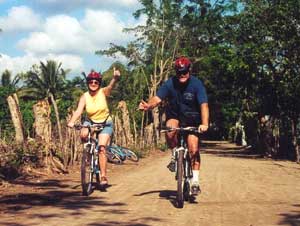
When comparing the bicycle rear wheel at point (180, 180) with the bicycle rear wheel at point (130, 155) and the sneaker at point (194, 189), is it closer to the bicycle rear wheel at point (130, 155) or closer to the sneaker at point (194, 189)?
the sneaker at point (194, 189)

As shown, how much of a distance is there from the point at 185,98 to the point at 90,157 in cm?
230

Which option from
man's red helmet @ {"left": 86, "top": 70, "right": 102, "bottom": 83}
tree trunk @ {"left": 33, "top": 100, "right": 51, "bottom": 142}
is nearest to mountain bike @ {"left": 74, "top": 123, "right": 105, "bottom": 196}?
man's red helmet @ {"left": 86, "top": 70, "right": 102, "bottom": 83}

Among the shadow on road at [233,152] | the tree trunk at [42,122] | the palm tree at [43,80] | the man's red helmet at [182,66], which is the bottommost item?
the shadow on road at [233,152]

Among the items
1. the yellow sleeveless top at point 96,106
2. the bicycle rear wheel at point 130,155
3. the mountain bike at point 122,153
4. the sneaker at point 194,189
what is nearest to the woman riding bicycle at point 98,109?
the yellow sleeveless top at point 96,106

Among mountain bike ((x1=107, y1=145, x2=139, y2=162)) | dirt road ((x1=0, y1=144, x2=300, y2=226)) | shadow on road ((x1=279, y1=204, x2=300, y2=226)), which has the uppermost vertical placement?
mountain bike ((x1=107, y1=145, x2=139, y2=162))

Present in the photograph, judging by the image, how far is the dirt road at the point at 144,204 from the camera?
707 cm

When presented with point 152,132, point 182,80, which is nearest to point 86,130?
point 182,80

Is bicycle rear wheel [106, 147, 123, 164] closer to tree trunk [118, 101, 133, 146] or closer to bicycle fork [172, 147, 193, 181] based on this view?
tree trunk [118, 101, 133, 146]

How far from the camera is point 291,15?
24.7 meters

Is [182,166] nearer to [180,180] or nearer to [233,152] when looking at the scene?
[180,180]

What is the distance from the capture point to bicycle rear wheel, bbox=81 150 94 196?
9188 mm

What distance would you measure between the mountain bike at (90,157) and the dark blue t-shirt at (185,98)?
1715 mm

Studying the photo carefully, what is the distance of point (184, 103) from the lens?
8328mm

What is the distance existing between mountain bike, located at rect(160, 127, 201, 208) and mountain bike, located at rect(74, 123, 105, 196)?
1756 millimetres
